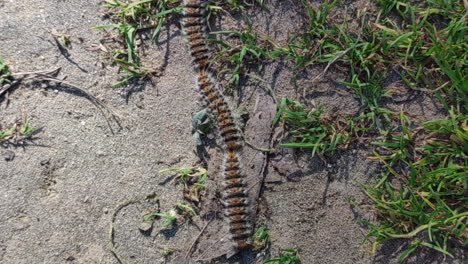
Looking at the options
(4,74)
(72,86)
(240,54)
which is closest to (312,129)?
(240,54)

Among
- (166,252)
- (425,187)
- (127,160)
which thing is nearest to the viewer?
(425,187)

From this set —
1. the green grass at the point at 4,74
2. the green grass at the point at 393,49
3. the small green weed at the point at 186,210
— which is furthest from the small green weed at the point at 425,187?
the green grass at the point at 4,74

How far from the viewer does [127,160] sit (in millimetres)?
3135

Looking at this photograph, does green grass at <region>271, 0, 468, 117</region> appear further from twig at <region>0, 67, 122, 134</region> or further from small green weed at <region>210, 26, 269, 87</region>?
twig at <region>0, 67, 122, 134</region>

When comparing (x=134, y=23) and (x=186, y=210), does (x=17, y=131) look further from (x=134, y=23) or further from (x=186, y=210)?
(x=186, y=210)

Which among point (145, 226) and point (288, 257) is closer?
point (288, 257)

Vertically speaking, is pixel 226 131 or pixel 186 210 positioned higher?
pixel 226 131

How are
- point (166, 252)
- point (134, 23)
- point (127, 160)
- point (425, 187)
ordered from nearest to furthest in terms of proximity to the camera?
point (425, 187), point (166, 252), point (127, 160), point (134, 23)

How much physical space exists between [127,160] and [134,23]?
1.22m

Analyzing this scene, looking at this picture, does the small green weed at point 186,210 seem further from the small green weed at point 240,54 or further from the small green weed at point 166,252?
the small green weed at point 240,54

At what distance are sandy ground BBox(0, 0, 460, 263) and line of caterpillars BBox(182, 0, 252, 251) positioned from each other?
0.10 meters

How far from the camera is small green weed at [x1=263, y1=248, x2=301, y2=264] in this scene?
2.92 meters

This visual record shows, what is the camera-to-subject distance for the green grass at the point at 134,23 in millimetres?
3201

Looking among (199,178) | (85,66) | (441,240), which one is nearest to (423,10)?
(441,240)
